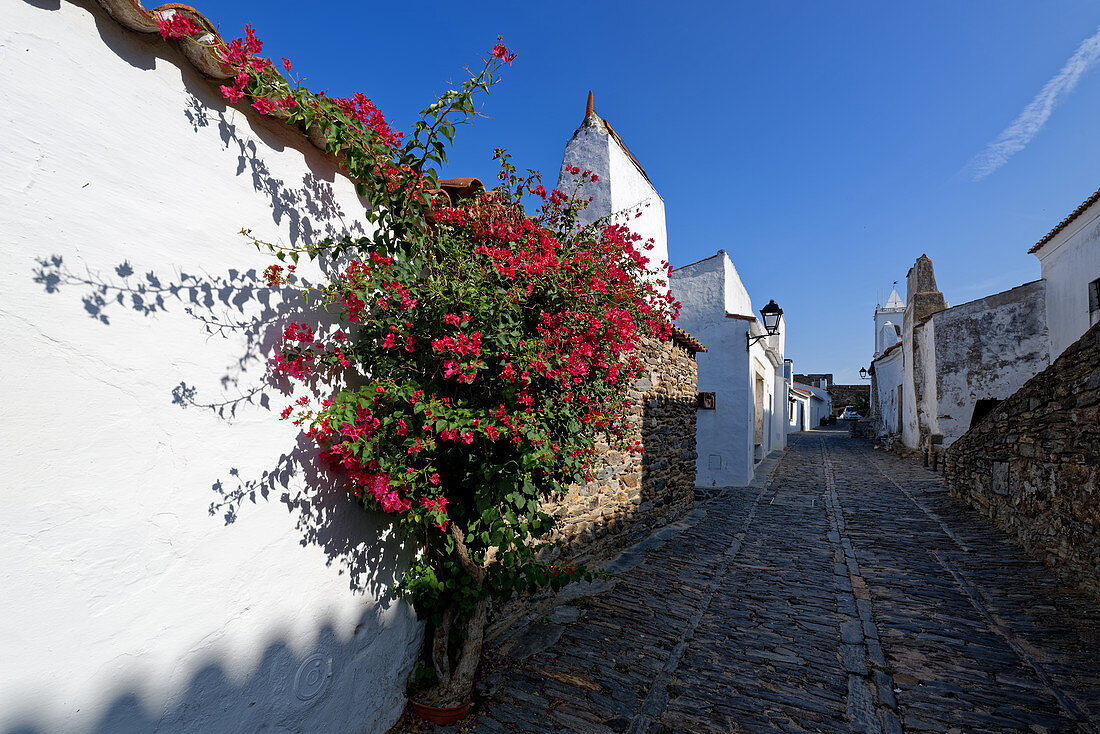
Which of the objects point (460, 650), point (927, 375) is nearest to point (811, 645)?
point (460, 650)

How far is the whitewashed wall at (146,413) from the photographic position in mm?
1713

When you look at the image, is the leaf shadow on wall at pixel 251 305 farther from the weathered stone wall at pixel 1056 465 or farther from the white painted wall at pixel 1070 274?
the white painted wall at pixel 1070 274

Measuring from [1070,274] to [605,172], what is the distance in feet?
45.4

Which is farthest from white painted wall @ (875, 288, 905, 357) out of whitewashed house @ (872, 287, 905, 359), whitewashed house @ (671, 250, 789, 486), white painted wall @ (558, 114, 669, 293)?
white painted wall @ (558, 114, 669, 293)

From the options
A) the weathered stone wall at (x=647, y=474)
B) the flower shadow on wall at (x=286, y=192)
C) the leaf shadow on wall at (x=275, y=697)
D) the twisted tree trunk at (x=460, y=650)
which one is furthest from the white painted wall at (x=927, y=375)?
the flower shadow on wall at (x=286, y=192)

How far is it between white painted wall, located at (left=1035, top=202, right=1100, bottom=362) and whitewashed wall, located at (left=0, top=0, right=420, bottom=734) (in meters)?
15.9

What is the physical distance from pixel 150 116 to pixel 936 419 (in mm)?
19701

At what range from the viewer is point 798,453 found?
21.4m

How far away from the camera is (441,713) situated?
313cm

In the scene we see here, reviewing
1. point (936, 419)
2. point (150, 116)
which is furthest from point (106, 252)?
point (936, 419)

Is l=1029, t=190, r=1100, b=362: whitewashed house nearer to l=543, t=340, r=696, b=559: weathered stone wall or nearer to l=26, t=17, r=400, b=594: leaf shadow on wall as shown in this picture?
l=543, t=340, r=696, b=559: weathered stone wall

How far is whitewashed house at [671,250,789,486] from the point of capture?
1216cm

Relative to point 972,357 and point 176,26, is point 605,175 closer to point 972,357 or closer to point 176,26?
point 176,26

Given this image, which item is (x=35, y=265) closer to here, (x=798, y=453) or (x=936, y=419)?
(x=936, y=419)
